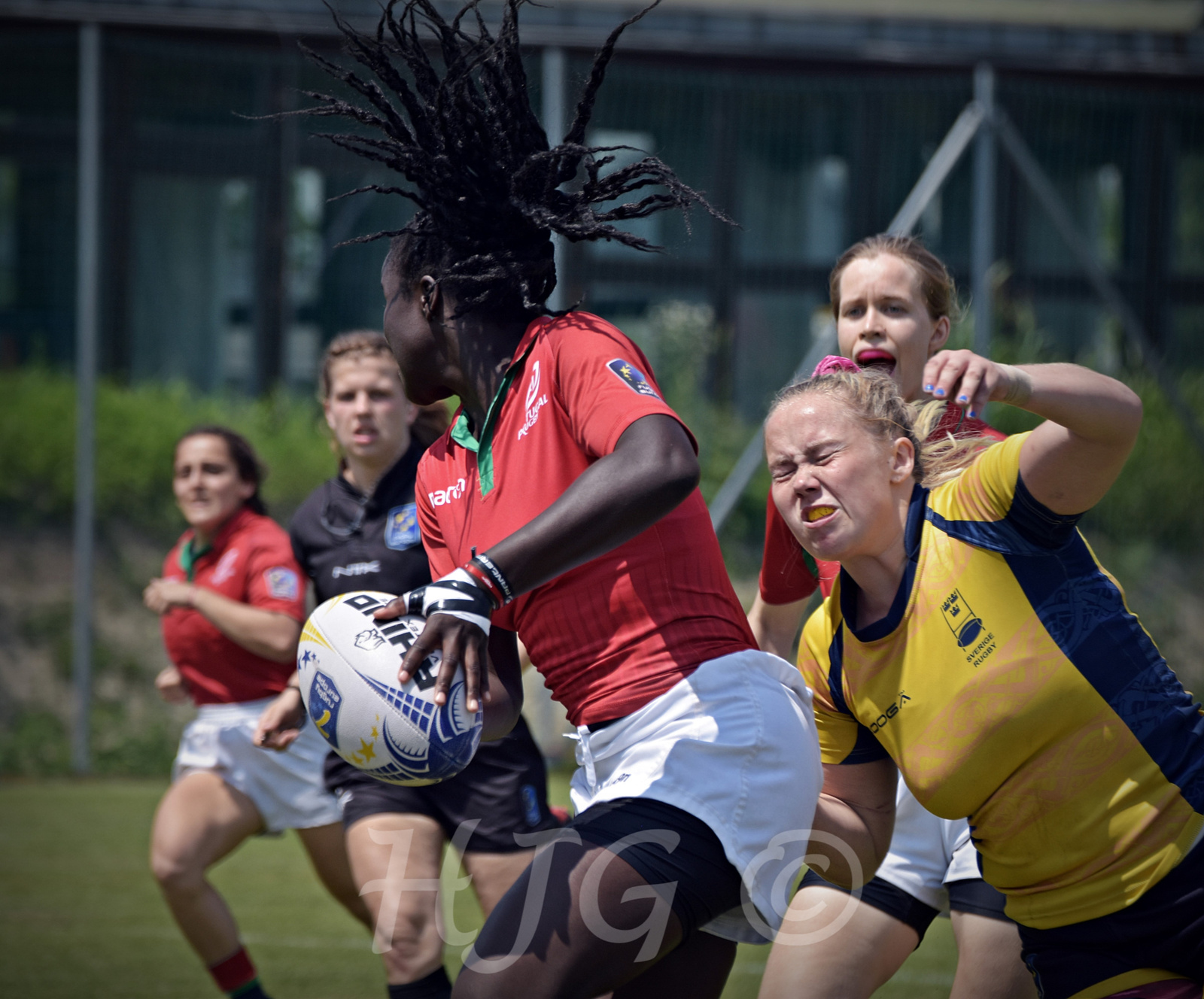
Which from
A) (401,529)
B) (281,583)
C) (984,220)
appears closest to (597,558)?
(401,529)

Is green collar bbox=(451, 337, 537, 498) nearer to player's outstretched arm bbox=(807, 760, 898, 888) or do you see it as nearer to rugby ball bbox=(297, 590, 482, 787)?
rugby ball bbox=(297, 590, 482, 787)

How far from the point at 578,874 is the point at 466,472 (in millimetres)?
850

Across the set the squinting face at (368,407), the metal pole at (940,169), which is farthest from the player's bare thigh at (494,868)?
the metal pole at (940,169)

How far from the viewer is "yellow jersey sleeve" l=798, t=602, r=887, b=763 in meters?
2.72

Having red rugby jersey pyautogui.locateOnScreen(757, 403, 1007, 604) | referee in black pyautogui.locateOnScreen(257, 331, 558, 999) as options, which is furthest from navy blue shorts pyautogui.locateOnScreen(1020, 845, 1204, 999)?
referee in black pyautogui.locateOnScreen(257, 331, 558, 999)

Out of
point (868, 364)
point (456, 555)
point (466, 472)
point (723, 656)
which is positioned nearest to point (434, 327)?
point (466, 472)

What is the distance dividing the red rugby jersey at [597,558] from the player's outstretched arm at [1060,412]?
0.50m

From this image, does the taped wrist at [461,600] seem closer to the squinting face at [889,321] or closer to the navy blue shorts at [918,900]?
the navy blue shorts at [918,900]

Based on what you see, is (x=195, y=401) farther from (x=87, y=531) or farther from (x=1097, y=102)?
(x=1097, y=102)

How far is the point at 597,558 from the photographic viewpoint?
238 cm

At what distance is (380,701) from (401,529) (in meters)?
2.01

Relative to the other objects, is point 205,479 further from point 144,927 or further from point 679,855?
point 679,855

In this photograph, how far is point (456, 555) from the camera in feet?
8.95

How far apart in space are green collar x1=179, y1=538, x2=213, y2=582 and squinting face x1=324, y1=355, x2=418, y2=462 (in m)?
1.01
